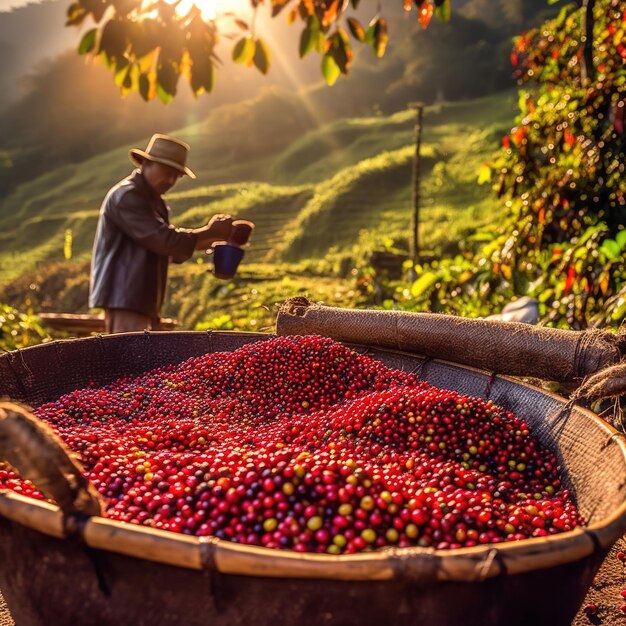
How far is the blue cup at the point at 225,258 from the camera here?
13.3 ft

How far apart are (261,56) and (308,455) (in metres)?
1.25

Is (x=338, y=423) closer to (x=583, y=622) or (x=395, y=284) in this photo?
(x=583, y=622)

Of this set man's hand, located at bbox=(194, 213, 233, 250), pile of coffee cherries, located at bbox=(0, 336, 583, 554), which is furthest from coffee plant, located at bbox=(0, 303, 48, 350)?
pile of coffee cherries, located at bbox=(0, 336, 583, 554)

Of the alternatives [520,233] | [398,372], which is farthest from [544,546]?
[520,233]

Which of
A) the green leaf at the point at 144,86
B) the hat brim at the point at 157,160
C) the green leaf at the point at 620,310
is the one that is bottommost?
the green leaf at the point at 620,310

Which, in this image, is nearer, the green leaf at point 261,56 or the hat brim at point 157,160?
the green leaf at point 261,56

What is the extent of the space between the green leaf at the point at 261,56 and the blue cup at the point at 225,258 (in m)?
2.26

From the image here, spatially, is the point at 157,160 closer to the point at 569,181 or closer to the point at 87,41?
the point at 87,41

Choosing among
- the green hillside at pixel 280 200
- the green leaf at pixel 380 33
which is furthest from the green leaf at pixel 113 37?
the green hillside at pixel 280 200

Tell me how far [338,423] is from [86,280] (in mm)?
12866

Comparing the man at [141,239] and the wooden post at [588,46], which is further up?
the wooden post at [588,46]

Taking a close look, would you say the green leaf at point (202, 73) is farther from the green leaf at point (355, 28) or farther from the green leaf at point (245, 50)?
the green leaf at point (355, 28)

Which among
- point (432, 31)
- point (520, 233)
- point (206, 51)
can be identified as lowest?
point (520, 233)

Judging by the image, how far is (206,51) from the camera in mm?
1750
